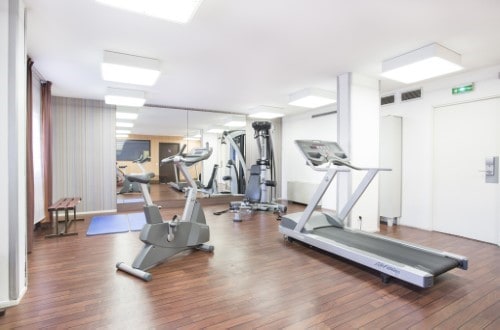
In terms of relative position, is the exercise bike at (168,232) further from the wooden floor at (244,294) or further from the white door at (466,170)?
the white door at (466,170)

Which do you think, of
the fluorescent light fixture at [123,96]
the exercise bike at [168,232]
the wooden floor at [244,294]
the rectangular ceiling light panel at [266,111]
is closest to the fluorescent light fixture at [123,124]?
the fluorescent light fixture at [123,96]

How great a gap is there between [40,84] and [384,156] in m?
6.17

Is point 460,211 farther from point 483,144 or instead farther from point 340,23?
point 340,23

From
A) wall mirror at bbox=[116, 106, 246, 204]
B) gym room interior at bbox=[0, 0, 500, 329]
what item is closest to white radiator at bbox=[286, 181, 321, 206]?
gym room interior at bbox=[0, 0, 500, 329]

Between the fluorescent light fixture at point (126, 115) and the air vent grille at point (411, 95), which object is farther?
the fluorescent light fixture at point (126, 115)

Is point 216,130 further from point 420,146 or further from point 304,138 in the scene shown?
point 420,146

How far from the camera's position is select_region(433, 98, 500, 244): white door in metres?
3.92

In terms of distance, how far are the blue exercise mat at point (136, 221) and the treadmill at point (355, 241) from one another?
2.57 m

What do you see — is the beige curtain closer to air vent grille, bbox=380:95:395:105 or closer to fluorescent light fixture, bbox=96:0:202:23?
fluorescent light fixture, bbox=96:0:202:23

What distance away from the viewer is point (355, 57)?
3564 millimetres

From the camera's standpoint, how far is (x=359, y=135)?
13.8 feet

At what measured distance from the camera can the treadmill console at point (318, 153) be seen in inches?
125

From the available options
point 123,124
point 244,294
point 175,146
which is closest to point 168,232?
point 244,294

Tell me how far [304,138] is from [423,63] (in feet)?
13.4
